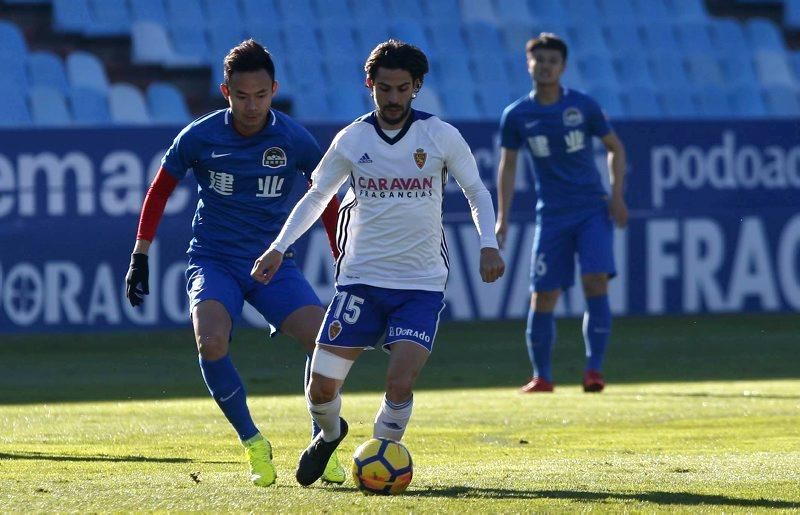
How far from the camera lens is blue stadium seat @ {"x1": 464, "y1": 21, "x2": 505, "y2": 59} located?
19.3 m

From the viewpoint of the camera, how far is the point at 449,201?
1530 centimetres

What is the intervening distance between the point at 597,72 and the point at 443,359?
681cm

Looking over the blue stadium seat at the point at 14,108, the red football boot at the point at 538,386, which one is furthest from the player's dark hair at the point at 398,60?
the blue stadium seat at the point at 14,108

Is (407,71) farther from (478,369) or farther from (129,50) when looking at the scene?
(129,50)

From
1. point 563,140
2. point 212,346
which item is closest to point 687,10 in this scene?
point 563,140

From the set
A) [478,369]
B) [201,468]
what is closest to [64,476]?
[201,468]

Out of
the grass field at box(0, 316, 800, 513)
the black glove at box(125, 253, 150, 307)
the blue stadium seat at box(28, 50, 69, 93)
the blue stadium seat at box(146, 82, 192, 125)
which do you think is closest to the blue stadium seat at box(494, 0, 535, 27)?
the blue stadium seat at box(146, 82, 192, 125)

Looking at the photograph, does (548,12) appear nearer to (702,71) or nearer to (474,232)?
(702,71)

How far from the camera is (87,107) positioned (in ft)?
54.7

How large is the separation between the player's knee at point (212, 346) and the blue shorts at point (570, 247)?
15.7 ft

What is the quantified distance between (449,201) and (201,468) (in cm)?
844

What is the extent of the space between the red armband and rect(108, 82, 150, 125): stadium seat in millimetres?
9947

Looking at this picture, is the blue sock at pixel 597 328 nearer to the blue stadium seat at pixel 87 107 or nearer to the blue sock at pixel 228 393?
the blue sock at pixel 228 393

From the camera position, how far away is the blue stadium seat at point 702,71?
20.0 metres
